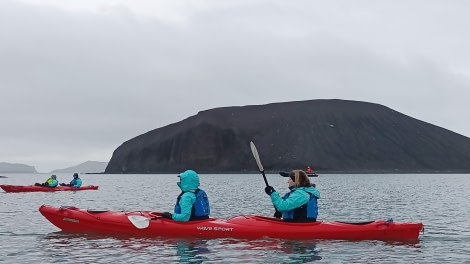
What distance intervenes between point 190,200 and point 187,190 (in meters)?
0.43

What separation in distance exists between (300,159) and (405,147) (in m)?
38.6

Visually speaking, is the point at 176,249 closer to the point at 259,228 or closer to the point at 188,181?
the point at 188,181

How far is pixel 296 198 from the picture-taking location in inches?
658

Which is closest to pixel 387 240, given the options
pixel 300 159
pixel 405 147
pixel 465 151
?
pixel 300 159

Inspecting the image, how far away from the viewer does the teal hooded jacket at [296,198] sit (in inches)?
656

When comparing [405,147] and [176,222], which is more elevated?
[405,147]

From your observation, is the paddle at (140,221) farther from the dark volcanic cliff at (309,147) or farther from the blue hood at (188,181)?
the dark volcanic cliff at (309,147)

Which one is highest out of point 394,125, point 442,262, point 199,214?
point 394,125

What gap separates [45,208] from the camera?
789 inches

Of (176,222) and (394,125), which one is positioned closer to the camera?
(176,222)

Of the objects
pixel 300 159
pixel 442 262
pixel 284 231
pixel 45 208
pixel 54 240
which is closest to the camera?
pixel 442 262

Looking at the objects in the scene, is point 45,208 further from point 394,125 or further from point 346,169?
point 394,125

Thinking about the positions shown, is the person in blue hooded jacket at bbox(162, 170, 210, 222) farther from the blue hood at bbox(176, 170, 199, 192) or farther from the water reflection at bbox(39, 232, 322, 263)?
the water reflection at bbox(39, 232, 322, 263)

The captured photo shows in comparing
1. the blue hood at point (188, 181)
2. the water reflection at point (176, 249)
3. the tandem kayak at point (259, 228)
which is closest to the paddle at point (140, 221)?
the tandem kayak at point (259, 228)
